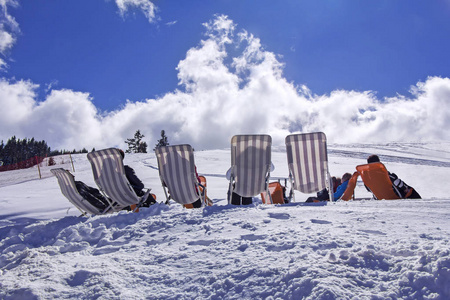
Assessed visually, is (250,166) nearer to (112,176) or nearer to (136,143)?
(112,176)

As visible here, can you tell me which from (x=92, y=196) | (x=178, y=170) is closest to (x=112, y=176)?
(x=92, y=196)

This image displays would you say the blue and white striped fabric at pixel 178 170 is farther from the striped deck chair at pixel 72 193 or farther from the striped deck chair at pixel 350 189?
the striped deck chair at pixel 350 189

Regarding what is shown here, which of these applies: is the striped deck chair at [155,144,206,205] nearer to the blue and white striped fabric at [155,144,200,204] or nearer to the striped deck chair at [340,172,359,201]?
the blue and white striped fabric at [155,144,200,204]

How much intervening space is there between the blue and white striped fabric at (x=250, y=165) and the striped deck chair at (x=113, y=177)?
149 centimetres

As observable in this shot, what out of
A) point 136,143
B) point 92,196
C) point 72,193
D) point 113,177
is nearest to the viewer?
point 113,177

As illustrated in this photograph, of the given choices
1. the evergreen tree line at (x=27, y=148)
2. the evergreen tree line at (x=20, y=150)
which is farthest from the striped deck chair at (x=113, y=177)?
the evergreen tree line at (x=20, y=150)

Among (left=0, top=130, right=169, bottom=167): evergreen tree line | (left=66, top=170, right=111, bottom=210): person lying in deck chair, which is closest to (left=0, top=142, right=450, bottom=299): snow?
(left=66, top=170, right=111, bottom=210): person lying in deck chair

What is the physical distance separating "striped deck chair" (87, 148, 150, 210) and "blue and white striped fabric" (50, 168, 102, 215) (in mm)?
373

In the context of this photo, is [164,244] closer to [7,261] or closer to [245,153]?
[7,261]

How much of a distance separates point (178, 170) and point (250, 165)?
1.17 meters

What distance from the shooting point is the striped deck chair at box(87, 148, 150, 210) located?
17.9ft

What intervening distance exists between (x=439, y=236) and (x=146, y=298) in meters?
2.03

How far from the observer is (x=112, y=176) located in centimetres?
549

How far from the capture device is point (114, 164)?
5469 millimetres
